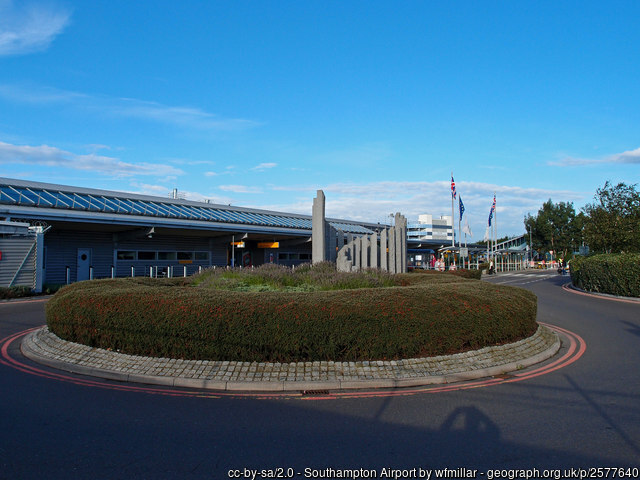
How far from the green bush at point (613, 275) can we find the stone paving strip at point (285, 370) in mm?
16202

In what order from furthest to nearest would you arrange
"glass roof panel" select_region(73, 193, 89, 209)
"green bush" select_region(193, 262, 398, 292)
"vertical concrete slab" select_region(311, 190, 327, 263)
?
1. "glass roof panel" select_region(73, 193, 89, 209)
2. "vertical concrete slab" select_region(311, 190, 327, 263)
3. "green bush" select_region(193, 262, 398, 292)

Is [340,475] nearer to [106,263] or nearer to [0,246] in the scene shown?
[0,246]

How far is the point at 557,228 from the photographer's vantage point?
83.8m

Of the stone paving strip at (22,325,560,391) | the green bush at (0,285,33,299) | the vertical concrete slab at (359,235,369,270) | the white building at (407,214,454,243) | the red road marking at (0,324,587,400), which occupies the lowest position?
the red road marking at (0,324,587,400)

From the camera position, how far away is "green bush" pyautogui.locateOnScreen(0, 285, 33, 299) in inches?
755

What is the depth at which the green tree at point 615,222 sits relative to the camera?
88.6 feet

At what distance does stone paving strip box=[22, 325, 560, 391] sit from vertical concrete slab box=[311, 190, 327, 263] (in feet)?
31.7

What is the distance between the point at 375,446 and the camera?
4.86 m

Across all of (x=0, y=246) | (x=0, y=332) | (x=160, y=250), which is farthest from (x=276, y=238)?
(x=0, y=332)

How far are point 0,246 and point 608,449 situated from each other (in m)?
23.1

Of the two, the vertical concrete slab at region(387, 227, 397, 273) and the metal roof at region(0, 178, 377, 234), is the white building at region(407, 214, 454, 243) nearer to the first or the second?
the metal roof at region(0, 178, 377, 234)

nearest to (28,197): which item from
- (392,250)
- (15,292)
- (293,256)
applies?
(15,292)

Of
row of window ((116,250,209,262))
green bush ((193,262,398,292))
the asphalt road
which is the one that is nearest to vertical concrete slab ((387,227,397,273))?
green bush ((193,262,398,292))

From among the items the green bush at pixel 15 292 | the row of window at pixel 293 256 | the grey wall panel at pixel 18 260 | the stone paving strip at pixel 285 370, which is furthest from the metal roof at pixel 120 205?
the stone paving strip at pixel 285 370
